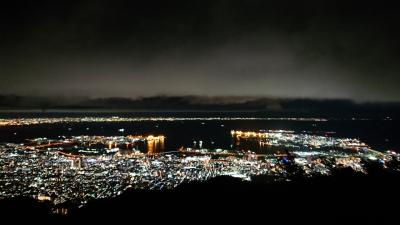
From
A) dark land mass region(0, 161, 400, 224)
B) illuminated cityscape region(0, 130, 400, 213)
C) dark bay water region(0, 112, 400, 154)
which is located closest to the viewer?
dark land mass region(0, 161, 400, 224)

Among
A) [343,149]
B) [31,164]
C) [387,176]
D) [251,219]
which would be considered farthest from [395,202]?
[343,149]

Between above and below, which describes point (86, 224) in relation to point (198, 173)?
above

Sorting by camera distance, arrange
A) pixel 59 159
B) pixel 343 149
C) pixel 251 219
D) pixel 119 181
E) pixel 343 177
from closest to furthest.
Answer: pixel 251 219
pixel 343 177
pixel 119 181
pixel 59 159
pixel 343 149

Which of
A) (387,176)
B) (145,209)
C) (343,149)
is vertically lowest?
(343,149)

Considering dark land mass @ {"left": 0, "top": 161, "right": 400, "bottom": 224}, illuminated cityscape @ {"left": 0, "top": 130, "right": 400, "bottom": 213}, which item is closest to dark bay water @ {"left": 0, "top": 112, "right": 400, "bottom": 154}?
illuminated cityscape @ {"left": 0, "top": 130, "right": 400, "bottom": 213}

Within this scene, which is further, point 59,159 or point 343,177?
point 59,159

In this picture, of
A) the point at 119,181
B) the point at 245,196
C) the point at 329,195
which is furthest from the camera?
the point at 119,181

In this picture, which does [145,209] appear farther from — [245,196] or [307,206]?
[307,206]

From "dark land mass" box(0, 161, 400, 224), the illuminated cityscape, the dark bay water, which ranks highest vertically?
"dark land mass" box(0, 161, 400, 224)

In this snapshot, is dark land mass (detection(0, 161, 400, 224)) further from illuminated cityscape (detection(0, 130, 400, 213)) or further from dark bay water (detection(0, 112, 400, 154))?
dark bay water (detection(0, 112, 400, 154))
